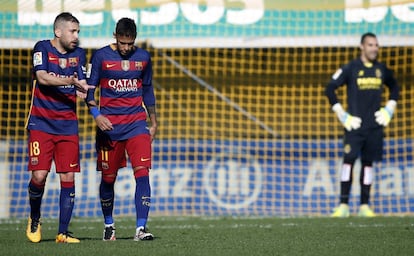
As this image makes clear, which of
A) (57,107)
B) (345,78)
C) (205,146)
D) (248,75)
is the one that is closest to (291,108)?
(248,75)

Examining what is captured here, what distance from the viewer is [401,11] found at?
1353 cm

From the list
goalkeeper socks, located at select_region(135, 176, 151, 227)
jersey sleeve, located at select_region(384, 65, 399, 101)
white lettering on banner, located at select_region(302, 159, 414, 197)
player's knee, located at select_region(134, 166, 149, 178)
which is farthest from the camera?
white lettering on banner, located at select_region(302, 159, 414, 197)

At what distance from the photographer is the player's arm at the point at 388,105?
12062 millimetres

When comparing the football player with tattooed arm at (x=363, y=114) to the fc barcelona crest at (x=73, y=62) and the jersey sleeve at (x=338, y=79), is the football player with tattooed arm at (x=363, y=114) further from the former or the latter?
the fc barcelona crest at (x=73, y=62)

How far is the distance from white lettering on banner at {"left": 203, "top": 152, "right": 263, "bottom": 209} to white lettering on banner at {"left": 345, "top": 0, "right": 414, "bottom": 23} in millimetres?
2587

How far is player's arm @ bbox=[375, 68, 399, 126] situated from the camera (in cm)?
1206

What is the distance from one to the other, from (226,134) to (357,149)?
13.5 feet

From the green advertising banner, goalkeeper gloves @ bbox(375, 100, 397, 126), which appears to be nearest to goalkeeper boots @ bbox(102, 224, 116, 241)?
goalkeeper gloves @ bbox(375, 100, 397, 126)

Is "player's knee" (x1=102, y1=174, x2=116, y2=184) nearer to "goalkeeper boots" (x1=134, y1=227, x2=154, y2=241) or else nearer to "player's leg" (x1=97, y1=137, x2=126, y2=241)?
"player's leg" (x1=97, y1=137, x2=126, y2=241)

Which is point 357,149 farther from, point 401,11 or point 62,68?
point 62,68

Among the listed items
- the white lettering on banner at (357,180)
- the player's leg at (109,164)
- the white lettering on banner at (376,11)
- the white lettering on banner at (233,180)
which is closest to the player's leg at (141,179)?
the player's leg at (109,164)

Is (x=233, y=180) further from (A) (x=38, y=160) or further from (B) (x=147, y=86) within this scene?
(A) (x=38, y=160)

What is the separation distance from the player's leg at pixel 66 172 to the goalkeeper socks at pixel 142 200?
58 centimetres

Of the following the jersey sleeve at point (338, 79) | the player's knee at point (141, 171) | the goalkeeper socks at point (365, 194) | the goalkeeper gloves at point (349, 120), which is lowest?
the goalkeeper socks at point (365, 194)
